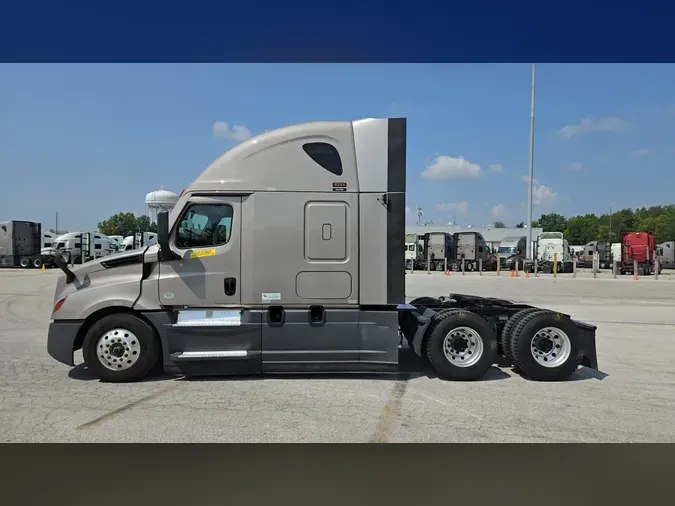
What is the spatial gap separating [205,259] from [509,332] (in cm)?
441

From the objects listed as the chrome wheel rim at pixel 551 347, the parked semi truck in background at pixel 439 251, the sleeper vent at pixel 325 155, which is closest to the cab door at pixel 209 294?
the sleeper vent at pixel 325 155

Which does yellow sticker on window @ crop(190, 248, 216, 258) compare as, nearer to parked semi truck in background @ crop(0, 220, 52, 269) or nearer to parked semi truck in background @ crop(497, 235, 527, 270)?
parked semi truck in background @ crop(0, 220, 52, 269)

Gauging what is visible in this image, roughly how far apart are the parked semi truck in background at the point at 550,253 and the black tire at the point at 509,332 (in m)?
30.9

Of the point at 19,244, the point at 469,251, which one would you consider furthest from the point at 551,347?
the point at 19,244

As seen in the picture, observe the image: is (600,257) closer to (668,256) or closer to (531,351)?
(668,256)

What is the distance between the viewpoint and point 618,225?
104 metres

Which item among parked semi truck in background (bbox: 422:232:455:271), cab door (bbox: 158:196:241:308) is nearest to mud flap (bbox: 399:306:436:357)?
cab door (bbox: 158:196:241:308)

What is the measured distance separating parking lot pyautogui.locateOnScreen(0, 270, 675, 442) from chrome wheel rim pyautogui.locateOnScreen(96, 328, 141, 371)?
31 cm

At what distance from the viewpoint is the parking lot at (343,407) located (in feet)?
15.4

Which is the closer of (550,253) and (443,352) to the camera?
(443,352)

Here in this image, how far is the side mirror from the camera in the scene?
20.2ft
